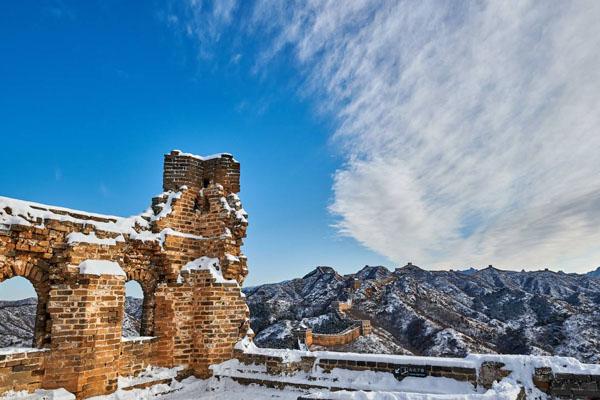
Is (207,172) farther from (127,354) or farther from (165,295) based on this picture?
(127,354)

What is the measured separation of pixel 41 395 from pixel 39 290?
206cm

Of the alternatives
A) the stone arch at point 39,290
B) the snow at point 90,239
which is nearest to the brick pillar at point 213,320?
the snow at point 90,239

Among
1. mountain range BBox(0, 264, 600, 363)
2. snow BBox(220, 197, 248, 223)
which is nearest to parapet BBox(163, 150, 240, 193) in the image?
snow BBox(220, 197, 248, 223)

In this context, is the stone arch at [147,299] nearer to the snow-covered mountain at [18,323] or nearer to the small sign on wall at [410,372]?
the small sign on wall at [410,372]

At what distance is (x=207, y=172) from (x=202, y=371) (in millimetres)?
5808

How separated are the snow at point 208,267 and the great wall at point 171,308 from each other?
29 millimetres

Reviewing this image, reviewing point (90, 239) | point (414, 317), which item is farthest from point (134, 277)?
point (414, 317)

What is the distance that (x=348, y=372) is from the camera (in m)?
8.52

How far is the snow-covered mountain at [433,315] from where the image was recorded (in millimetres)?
37875

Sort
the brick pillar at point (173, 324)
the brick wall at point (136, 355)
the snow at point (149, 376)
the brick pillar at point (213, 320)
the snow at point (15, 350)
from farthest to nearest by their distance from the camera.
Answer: the brick pillar at point (213, 320), the brick pillar at point (173, 324), the brick wall at point (136, 355), the snow at point (149, 376), the snow at point (15, 350)

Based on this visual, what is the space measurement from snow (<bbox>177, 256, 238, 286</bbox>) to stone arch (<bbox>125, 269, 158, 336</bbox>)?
2.36 feet

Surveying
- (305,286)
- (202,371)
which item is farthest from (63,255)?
(305,286)

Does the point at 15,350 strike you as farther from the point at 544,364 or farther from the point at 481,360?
the point at 544,364

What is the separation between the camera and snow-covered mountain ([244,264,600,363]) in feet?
124
